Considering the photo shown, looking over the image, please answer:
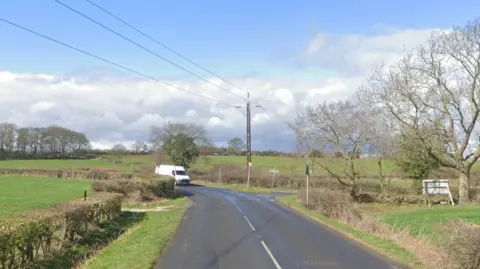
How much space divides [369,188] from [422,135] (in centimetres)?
1782

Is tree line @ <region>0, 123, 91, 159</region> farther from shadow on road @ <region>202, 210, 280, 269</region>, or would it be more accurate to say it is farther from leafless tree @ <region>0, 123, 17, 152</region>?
shadow on road @ <region>202, 210, 280, 269</region>

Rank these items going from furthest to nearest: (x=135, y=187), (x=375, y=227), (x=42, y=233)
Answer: (x=135, y=187) < (x=375, y=227) < (x=42, y=233)

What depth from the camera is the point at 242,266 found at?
13.2 m

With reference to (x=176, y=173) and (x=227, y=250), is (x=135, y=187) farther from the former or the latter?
(x=176, y=173)

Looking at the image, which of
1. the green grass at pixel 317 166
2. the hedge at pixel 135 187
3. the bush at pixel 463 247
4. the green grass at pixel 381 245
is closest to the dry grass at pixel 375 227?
the green grass at pixel 381 245

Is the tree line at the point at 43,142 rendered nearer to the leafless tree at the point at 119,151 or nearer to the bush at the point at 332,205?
the leafless tree at the point at 119,151

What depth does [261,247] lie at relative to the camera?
54.6ft

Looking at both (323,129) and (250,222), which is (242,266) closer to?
(250,222)

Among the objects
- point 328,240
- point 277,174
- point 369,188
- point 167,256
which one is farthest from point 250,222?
point 277,174

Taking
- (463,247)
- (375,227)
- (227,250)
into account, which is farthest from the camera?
(375,227)

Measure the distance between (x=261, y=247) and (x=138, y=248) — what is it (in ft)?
12.9

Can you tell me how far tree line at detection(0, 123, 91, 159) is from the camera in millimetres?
112875

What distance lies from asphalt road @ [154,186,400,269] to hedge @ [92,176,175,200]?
39.3 ft

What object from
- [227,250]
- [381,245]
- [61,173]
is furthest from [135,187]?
[61,173]
